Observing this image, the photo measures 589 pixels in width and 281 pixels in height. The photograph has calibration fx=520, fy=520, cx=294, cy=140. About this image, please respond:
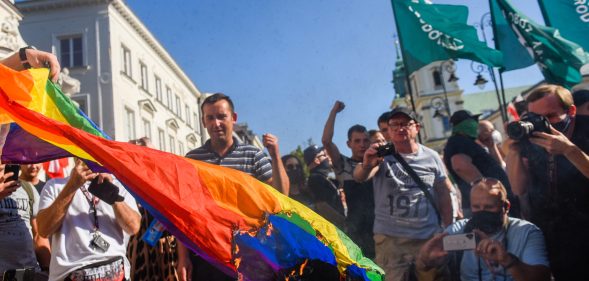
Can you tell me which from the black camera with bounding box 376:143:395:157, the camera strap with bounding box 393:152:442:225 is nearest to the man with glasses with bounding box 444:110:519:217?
the camera strap with bounding box 393:152:442:225

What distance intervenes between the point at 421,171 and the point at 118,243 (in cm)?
237

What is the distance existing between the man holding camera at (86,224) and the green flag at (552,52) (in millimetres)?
5967

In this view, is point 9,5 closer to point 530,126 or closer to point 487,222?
point 487,222

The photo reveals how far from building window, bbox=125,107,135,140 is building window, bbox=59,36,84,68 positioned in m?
2.97

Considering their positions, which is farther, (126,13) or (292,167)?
(126,13)

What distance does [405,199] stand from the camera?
4.14 meters

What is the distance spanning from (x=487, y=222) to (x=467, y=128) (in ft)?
4.51

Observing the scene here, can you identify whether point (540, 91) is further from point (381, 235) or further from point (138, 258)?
point (138, 258)

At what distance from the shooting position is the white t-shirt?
323 cm

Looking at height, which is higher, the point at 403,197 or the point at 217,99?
the point at 217,99

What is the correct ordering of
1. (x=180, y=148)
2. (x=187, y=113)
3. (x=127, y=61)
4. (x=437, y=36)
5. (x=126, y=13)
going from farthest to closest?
(x=187, y=113) < (x=180, y=148) < (x=126, y=13) < (x=127, y=61) < (x=437, y=36)

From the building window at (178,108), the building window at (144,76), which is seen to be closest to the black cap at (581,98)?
the building window at (144,76)

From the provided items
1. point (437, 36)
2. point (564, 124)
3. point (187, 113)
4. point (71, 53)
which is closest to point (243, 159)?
point (564, 124)

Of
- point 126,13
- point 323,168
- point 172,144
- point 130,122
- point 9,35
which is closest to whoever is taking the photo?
point 323,168
